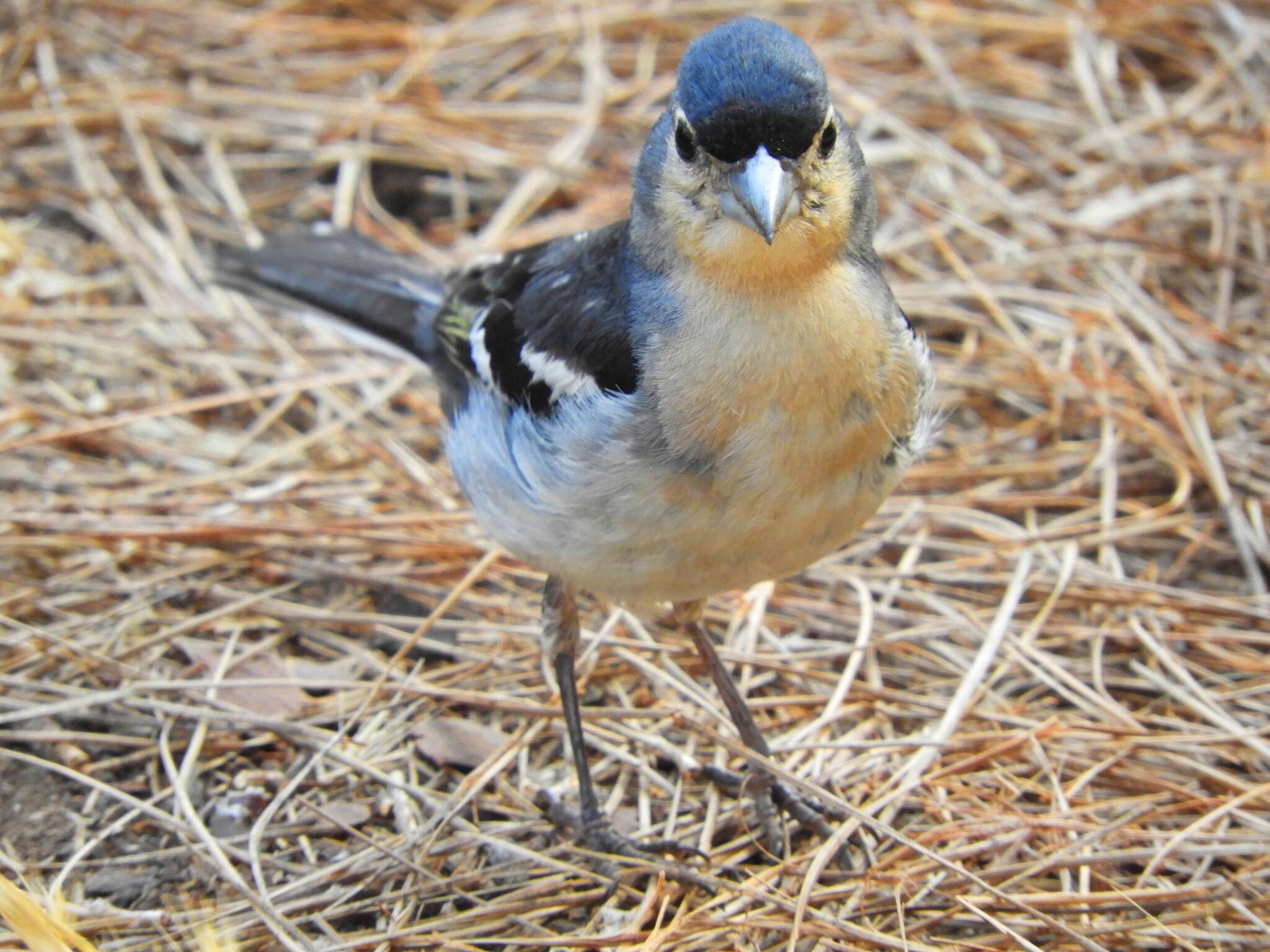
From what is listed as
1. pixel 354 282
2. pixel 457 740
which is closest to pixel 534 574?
pixel 457 740

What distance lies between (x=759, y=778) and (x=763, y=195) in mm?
1708

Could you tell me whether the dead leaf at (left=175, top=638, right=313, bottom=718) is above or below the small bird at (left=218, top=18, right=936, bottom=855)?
below

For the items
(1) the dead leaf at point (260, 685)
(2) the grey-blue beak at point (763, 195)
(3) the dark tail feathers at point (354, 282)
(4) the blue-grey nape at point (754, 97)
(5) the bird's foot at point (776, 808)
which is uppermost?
(4) the blue-grey nape at point (754, 97)

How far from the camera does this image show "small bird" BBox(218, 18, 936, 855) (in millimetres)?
2893

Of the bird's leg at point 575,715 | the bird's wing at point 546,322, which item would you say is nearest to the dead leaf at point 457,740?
the bird's leg at point 575,715

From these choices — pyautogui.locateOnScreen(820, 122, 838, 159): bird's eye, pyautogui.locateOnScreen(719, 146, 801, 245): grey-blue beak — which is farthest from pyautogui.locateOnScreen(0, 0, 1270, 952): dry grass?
pyautogui.locateOnScreen(820, 122, 838, 159): bird's eye

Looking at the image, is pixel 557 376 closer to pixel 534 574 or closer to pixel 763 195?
pixel 763 195

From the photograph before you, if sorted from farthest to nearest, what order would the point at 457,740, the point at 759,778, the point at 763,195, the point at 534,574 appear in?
the point at 534,574 < the point at 457,740 < the point at 759,778 < the point at 763,195

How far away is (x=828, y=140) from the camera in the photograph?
117 inches

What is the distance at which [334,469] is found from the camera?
15.9 feet

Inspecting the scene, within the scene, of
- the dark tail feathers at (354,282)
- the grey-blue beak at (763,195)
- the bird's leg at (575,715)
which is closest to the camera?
the grey-blue beak at (763,195)

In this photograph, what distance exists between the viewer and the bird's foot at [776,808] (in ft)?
11.9

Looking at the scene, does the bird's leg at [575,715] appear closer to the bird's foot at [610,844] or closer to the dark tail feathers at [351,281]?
the bird's foot at [610,844]

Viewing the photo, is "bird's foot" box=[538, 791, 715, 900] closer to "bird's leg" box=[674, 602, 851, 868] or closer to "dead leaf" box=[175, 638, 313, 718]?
"bird's leg" box=[674, 602, 851, 868]
